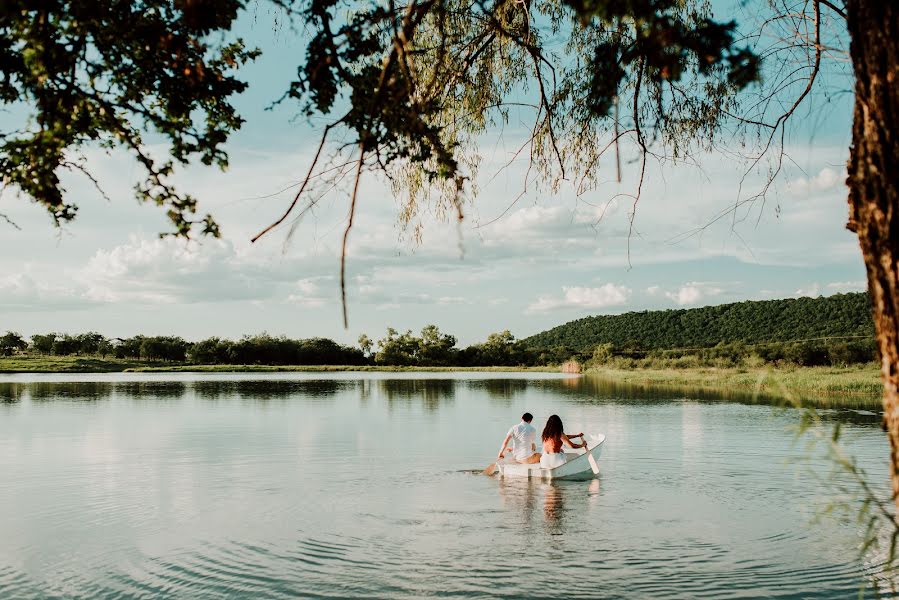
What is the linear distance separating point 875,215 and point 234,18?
4.19 m

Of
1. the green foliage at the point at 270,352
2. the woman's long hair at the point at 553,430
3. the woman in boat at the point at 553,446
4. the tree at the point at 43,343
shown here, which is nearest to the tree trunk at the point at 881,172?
the woman's long hair at the point at 553,430

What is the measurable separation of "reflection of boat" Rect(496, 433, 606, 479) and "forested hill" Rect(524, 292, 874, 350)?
67107 millimetres

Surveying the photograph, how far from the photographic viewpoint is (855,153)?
3.08m

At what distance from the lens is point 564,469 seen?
548 inches

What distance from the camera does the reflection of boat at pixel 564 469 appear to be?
45.7 feet

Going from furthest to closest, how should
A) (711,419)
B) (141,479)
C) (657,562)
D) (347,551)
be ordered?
(711,419), (141,479), (347,551), (657,562)

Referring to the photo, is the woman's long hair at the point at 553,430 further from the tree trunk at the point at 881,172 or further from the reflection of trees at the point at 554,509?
the tree trunk at the point at 881,172

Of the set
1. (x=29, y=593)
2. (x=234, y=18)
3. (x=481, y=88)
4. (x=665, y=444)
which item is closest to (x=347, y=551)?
(x=29, y=593)

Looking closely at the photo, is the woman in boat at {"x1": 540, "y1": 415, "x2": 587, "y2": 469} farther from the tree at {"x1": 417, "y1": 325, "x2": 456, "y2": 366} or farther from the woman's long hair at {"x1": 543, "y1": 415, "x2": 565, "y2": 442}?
the tree at {"x1": 417, "y1": 325, "x2": 456, "y2": 366}

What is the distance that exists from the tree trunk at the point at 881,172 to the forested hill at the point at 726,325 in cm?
7756

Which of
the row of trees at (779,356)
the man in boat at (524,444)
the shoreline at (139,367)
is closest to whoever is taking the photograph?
the man in boat at (524,444)

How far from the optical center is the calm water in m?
8.00

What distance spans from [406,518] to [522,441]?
3.88 meters

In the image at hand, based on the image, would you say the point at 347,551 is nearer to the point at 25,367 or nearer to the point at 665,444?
the point at 665,444
